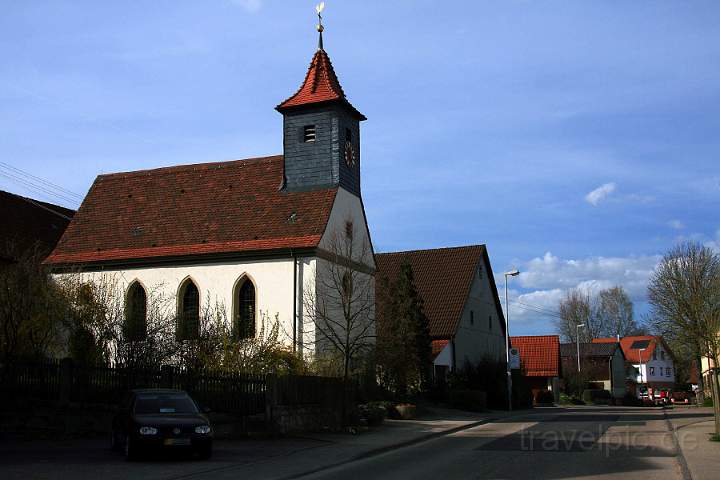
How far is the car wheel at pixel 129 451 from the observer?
16.0 metres

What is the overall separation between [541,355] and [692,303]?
43800mm

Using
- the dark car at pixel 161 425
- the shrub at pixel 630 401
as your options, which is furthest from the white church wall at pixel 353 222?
the shrub at pixel 630 401

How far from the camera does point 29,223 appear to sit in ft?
133

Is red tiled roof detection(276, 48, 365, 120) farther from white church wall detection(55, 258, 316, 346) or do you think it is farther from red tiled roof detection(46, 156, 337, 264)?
white church wall detection(55, 258, 316, 346)

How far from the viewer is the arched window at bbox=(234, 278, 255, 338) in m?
32.2

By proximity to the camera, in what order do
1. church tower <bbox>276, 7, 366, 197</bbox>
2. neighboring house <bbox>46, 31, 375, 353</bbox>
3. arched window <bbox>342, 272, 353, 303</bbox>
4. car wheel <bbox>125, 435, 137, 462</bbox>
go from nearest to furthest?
car wheel <bbox>125, 435, 137, 462</bbox> < arched window <bbox>342, 272, 353, 303</bbox> < neighboring house <bbox>46, 31, 375, 353</bbox> < church tower <bbox>276, 7, 366, 197</bbox>

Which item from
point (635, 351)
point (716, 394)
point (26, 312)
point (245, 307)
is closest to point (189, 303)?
point (245, 307)

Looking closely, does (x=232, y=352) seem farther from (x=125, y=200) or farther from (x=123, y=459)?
(x=125, y=200)

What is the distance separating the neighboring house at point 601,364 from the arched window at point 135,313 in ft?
174

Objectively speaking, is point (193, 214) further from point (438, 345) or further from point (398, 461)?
point (398, 461)

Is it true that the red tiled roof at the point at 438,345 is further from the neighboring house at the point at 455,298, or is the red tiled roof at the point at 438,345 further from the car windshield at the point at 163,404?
the car windshield at the point at 163,404

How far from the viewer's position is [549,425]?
28.5 m

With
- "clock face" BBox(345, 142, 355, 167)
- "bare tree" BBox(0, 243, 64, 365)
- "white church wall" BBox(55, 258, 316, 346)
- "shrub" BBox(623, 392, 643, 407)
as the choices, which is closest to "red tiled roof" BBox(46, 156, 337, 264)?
"white church wall" BBox(55, 258, 316, 346)

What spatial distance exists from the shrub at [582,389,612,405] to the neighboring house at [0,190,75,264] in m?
43.7
